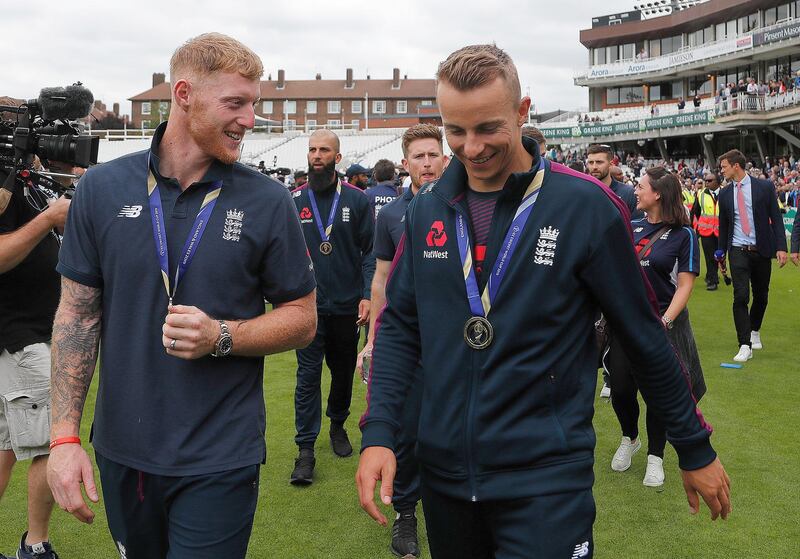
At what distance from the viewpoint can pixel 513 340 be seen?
8.04 feet

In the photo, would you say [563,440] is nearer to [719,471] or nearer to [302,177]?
[719,471]

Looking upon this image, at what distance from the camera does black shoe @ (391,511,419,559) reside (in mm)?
4641

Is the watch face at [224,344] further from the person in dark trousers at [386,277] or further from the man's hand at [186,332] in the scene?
the person in dark trousers at [386,277]

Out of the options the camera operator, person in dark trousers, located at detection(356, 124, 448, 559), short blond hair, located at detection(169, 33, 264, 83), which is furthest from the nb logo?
person in dark trousers, located at detection(356, 124, 448, 559)

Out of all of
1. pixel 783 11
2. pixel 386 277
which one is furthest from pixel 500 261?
pixel 783 11

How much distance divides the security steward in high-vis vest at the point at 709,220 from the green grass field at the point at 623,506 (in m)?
7.70

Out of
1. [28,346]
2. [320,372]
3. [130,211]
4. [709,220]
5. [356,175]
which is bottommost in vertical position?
[320,372]

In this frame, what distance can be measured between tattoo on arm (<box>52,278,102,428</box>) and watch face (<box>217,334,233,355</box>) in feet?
1.61

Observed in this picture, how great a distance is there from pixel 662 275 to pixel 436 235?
374cm

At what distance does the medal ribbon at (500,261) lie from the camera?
247 cm

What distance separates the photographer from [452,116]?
2500mm

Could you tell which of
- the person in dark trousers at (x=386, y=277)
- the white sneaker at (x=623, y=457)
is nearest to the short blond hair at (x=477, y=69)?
the person in dark trousers at (x=386, y=277)

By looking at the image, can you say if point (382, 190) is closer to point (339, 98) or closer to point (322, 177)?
point (322, 177)

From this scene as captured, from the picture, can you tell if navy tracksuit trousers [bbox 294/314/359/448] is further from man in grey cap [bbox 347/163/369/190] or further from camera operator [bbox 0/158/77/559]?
man in grey cap [bbox 347/163/369/190]
